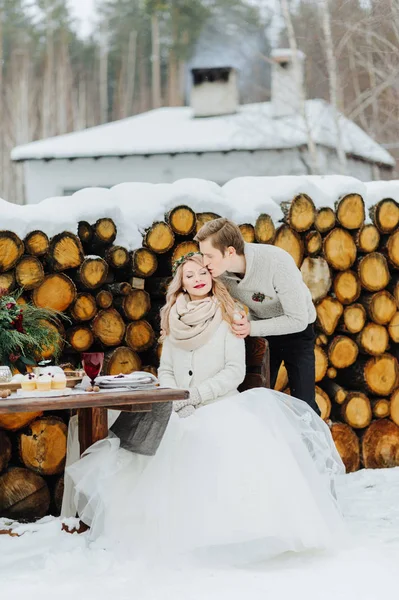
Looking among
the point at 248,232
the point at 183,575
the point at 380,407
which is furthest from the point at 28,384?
the point at 380,407

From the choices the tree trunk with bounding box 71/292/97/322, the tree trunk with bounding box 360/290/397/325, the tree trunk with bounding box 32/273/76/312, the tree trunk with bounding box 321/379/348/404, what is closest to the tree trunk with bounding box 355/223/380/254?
the tree trunk with bounding box 360/290/397/325

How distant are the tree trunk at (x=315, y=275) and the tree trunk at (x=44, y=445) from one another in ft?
5.65

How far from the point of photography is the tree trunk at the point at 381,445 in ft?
19.6

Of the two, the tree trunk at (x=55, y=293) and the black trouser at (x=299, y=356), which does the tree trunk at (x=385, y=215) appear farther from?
the tree trunk at (x=55, y=293)

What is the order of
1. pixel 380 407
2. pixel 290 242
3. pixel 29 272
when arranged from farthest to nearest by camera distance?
pixel 380 407
pixel 290 242
pixel 29 272

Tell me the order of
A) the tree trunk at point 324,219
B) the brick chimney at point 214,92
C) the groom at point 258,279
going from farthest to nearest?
the brick chimney at point 214,92, the tree trunk at point 324,219, the groom at point 258,279

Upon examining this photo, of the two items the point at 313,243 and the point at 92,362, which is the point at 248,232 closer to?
the point at 313,243

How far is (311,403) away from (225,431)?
1068mm

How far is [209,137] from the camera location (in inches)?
683

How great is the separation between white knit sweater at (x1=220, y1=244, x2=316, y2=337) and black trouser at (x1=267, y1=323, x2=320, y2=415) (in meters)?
0.30

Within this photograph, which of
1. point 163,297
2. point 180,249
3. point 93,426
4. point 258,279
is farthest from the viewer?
point 163,297

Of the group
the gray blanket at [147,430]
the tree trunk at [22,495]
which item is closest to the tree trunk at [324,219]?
the gray blanket at [147,430]

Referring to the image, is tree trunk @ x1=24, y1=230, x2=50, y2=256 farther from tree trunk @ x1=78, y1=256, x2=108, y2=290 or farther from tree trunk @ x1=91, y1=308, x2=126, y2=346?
tree trunk @ x1=91, y1=308, x2=126, y2=346

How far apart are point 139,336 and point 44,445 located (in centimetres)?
81
